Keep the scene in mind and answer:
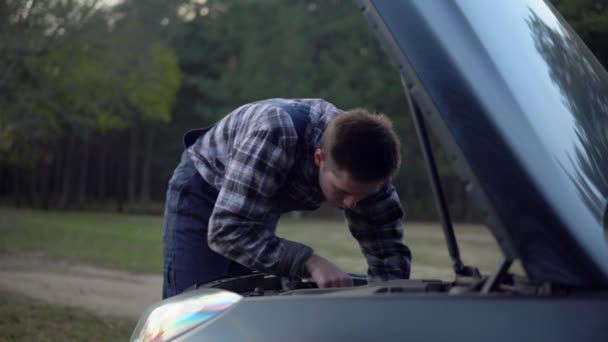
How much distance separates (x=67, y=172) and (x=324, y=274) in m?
45.6

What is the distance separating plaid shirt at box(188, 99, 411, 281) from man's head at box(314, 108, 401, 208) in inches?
9.3

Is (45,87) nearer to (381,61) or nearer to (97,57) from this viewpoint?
(97,57)

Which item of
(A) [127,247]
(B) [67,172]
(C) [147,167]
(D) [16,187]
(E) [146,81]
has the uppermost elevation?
(D) [16,187]

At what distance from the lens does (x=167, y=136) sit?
49.8 m

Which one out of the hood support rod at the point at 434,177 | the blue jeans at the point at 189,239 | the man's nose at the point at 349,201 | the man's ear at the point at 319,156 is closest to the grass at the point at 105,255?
the hood support rod at the point at 434,177

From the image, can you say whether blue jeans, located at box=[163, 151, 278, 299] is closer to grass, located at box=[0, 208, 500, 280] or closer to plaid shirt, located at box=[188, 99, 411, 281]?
plaid shirt, located at box=[188, 99, 411, 281]

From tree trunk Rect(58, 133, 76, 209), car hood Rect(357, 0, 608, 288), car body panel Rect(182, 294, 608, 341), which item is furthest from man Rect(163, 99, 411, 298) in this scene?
tree trunk Rect(58, 133, 76, 209)

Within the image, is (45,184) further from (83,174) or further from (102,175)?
(102,175)

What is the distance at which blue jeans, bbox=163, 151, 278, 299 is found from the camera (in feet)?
10.0

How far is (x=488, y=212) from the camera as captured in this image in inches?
63.4

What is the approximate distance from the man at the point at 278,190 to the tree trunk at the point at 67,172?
43.3 meters

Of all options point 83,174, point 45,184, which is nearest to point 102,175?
point 83,174

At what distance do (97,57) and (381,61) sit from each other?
1429 centimetres

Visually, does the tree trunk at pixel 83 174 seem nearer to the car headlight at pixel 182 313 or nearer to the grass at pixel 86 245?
the grass at pixel 86 245
